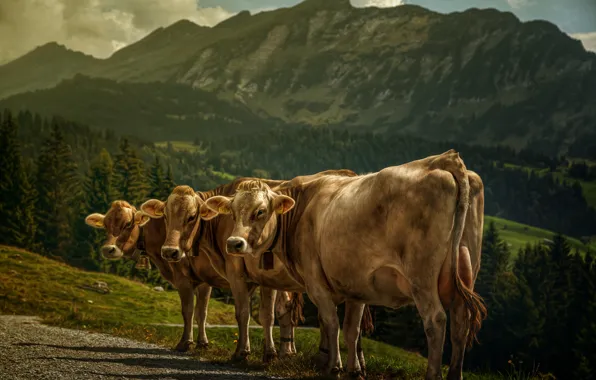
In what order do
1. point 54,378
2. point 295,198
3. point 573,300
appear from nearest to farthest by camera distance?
1. point 54,378
2. point 295,198
3. point 573,300

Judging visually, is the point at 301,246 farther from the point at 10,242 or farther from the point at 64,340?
the point at 10,242

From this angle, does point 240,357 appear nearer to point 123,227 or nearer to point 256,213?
point 256,213

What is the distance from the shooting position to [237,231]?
565 inches

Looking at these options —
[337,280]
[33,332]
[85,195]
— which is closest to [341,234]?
[337,280]

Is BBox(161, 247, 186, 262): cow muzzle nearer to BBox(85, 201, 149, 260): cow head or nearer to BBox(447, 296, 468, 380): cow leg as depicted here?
BBox(85, 201, 149, 260): cow head

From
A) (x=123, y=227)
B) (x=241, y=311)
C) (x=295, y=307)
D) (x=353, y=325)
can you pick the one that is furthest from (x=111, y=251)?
(x=353, y=325)

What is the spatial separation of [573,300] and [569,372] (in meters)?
16.0

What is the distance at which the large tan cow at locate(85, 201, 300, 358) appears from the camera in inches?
785

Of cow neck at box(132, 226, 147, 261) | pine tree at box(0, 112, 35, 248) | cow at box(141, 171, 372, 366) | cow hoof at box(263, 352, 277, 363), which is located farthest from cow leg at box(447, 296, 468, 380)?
pine tree at box(0, 112, 35, 248)

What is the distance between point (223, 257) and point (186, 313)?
277cm

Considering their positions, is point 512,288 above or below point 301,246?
below

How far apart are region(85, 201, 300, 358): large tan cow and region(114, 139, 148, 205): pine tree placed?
4024 inches

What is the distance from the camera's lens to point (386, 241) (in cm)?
1205

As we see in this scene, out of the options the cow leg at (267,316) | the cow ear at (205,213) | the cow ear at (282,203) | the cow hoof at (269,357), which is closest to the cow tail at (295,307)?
the cow leg at (267,316)
